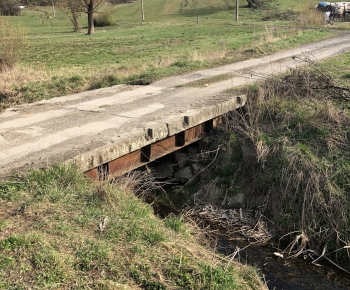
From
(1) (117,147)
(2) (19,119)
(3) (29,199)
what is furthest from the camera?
(2) (19,119)

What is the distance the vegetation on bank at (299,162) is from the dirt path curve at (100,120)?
125cm

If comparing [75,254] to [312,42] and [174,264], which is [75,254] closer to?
[174,264]

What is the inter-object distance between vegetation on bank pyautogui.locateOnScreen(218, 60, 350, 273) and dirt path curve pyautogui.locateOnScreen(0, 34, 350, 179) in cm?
125

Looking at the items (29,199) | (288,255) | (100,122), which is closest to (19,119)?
(100,122)

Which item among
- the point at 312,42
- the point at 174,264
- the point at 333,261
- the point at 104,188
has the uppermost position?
the point at 312,42

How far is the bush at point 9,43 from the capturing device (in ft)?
52.4

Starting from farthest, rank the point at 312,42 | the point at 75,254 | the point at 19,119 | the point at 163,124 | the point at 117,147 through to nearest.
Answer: the point at 312,42 < the point at 19,119 < the point at 163,124 < the point at 117,147 < the point at 75,254

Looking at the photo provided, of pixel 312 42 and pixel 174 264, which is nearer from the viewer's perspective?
pixel 174 264

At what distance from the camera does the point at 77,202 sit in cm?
609

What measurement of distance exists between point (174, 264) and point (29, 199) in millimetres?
2253

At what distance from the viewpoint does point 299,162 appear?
8.02 metres

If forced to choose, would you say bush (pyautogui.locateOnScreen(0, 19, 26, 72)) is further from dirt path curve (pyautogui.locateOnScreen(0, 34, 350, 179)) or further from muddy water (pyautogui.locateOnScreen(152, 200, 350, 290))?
muddy water (pyautogui.locateOnScreen(152, 200, 350, 290))

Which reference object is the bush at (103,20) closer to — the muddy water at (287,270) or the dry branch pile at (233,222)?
the dry branch pile at (233,222)

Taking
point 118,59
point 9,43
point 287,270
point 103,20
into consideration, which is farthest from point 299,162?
point 103,20
